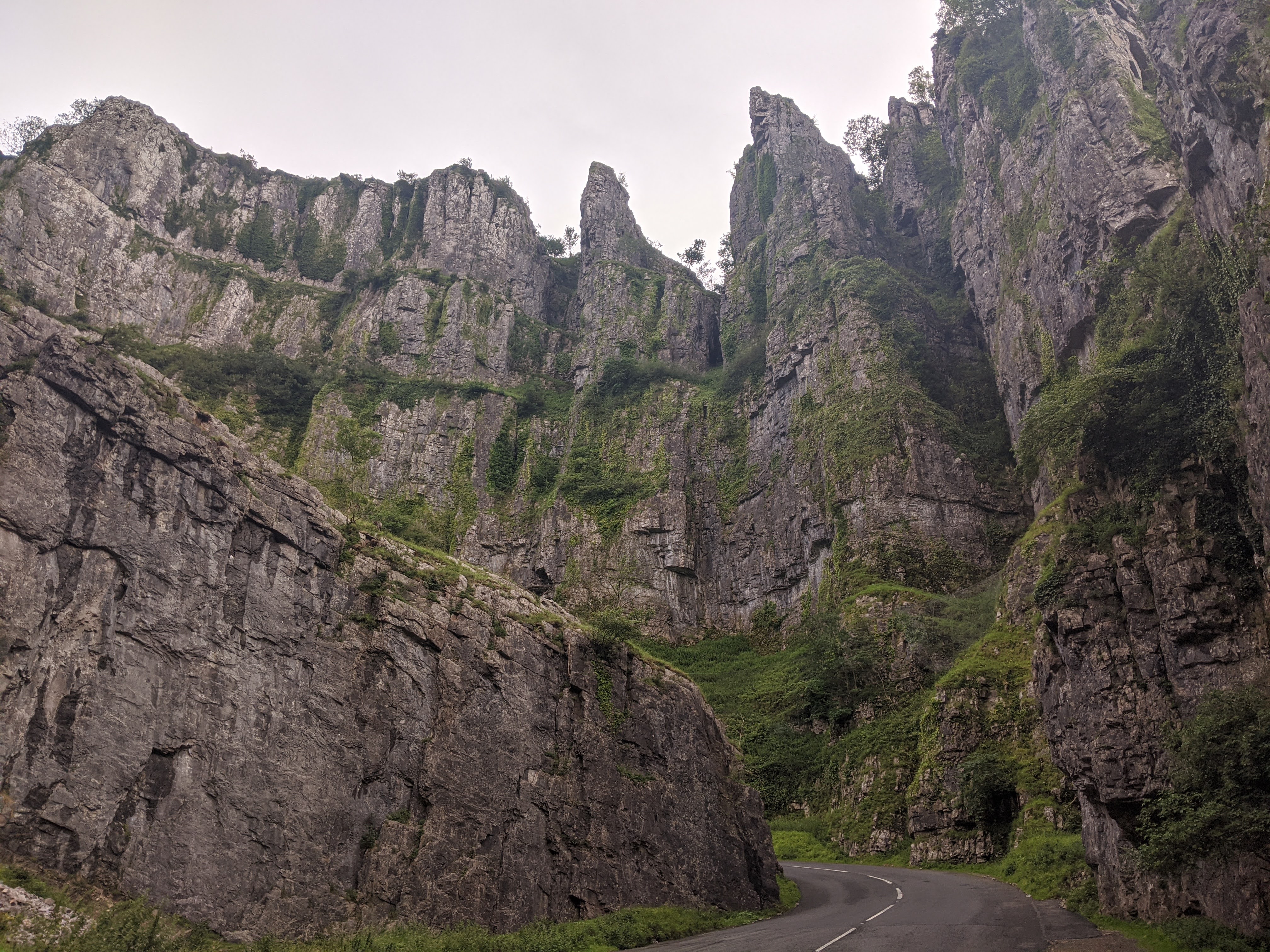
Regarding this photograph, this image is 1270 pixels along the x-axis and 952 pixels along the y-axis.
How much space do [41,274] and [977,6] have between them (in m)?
76.6

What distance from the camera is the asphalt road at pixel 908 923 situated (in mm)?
13820

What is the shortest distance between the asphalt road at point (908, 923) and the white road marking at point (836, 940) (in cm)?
3

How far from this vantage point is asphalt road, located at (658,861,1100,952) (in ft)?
45.3

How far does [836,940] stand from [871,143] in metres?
85.0

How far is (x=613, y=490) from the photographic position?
61.3 m

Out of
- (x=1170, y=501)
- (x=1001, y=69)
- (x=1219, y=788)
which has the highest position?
(x=1001, y=69)

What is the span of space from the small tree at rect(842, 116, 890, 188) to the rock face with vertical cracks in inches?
2981

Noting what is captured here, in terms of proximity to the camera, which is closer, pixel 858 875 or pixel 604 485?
pixel 858 875

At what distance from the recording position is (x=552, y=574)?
189 feet

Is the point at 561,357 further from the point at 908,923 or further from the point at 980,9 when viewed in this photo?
the point at 908,923

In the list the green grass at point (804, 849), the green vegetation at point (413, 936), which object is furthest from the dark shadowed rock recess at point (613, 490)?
the green grass at point (804, 849)

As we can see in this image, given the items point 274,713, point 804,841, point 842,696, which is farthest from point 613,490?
point 274,713

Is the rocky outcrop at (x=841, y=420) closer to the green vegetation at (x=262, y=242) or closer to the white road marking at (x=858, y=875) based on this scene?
the white road marking at (x=858, y=875)

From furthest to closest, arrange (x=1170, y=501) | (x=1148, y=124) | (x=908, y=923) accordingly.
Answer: (x=1148, y=124)
(x=1170, y=501)
(x=908, y=923)
